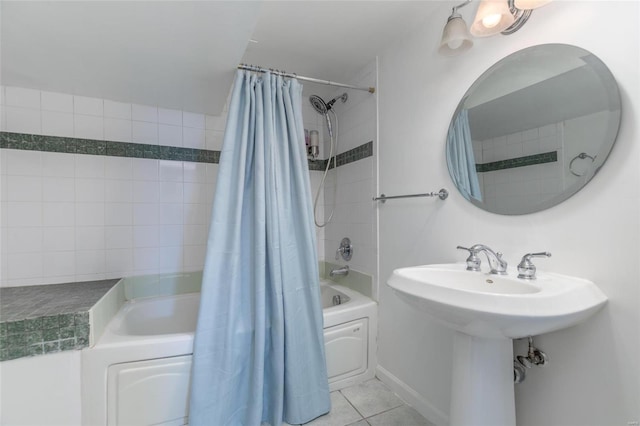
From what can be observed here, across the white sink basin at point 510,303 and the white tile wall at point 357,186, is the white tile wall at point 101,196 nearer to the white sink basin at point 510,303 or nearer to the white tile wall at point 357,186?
the white tile wall at point 357,186

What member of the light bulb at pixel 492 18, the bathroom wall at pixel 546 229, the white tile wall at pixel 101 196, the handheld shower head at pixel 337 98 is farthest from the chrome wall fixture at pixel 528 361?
the handheld shower head at pixel 337 98

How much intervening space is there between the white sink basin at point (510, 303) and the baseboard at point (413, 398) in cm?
84

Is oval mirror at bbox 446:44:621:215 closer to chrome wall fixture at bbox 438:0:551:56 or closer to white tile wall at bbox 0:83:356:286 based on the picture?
chrome wall fixture at bbox 438:0:551:56

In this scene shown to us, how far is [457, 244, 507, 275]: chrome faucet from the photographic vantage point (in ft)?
3.38

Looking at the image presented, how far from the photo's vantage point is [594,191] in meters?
A: 0.89

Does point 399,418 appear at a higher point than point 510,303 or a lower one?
lower

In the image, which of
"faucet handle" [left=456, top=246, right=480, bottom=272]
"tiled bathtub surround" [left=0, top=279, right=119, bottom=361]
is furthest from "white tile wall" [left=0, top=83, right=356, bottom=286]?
"faucet handle" [left=456, top=246, right=480, bottom=272]

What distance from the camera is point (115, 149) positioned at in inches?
73.2

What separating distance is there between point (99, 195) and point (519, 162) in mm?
2412

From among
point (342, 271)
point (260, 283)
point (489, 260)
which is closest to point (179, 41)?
point (260, 283)

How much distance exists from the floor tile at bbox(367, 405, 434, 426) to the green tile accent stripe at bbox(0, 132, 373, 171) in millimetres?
1591

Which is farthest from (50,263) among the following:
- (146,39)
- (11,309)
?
(146,39)

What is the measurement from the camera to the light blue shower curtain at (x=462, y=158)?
1.26m

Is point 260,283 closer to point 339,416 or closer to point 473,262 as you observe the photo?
point 339,416
